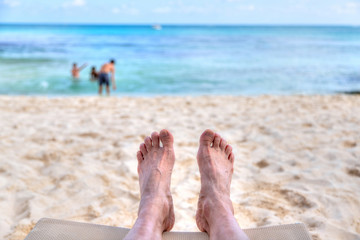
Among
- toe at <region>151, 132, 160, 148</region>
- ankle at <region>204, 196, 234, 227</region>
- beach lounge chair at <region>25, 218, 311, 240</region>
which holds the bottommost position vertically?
beach lounge chair at <region>25, 218, 311, 240</region>

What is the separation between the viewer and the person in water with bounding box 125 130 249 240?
1.18 metres

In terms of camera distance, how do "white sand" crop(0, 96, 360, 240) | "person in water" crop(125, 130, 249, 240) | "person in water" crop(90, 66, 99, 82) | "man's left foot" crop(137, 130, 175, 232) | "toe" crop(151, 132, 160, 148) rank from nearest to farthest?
"person in water" crop(125, 130, 249, 240)
"man's left foot" crop(137, 130, 175, 232)
"white sand" crop(0, 96, 360, 240)
"toe" crop(151, 132, 160, 148)
"person in water" crop(90, 66, 99, 82)

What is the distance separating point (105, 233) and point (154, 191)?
0.30 m

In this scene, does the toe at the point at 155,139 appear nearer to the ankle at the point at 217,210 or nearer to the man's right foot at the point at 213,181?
the man's right foot at the point at 213,181

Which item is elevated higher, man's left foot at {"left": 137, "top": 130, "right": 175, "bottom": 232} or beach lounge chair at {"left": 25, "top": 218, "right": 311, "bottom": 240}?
man's left foot at {"left": 137, "top": 130, "right": 175, "bottom": 232}

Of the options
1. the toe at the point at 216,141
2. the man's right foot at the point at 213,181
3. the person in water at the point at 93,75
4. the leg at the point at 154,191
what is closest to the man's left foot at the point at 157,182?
the leg at the point at 154,191

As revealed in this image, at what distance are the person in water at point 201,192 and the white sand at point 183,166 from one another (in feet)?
0.82

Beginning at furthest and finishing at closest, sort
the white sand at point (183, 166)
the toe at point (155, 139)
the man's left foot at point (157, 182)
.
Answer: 1. the toe at point (155, 139)
2. the white sand at point (183, 166)
3. the man's left foot at point (157, 182)

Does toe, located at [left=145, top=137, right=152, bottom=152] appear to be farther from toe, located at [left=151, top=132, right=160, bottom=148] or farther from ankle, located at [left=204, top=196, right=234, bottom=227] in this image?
ankle, located at [left=204, top=196, right=234, bottom=227]

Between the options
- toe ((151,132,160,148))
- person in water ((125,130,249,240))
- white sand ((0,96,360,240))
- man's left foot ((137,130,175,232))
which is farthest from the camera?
toe ((151,132,160,148))

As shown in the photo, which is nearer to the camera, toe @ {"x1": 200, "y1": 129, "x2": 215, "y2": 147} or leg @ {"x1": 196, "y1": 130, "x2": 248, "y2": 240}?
leg @ {"x1": 196, "y1": 130, "x2": 248, "y2": 240}

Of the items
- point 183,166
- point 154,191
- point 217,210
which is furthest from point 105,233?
point 183,166

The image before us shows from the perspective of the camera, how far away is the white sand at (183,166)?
1.71 metres

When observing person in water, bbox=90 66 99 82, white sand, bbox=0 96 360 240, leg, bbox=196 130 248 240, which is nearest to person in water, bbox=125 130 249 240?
leg, bbox=196 130 248 240
